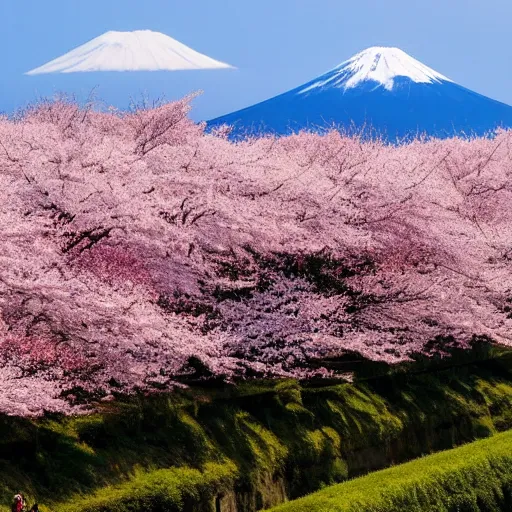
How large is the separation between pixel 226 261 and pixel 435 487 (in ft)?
18.4

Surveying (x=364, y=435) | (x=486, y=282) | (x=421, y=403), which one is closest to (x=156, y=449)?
(x=364, y=435)

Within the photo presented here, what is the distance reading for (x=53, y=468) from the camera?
14.1 m

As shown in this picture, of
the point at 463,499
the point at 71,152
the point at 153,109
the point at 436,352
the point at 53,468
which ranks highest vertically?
the point at 153,109

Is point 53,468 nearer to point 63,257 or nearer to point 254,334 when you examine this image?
point 63,257

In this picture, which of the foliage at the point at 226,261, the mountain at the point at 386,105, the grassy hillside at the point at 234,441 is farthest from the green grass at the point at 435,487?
the mountain at the point at 386,105

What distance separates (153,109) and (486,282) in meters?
10.7

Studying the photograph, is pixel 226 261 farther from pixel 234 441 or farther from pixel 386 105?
pixel 386 105

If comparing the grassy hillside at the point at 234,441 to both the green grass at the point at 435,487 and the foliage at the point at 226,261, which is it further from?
the green grass at the point at 435,487

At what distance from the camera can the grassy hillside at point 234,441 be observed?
14.1 meters

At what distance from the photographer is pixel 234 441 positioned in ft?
54.5

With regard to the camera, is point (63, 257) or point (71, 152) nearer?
point (63, 257)

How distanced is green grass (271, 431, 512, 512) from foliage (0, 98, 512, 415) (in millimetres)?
2612

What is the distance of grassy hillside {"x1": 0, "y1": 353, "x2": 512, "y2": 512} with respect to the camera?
556 inches

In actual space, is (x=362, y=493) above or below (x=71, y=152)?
below
